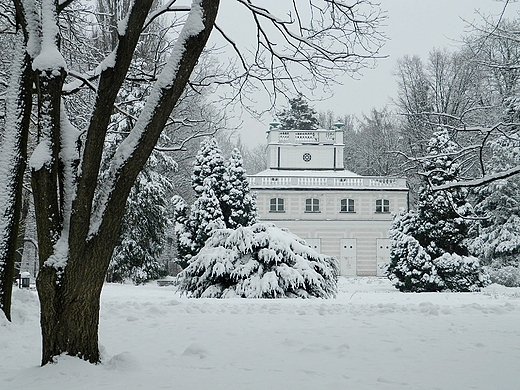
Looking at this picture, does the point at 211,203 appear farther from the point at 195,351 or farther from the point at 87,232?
the point at 87,232

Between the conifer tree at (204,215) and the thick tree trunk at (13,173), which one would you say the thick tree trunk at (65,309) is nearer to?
the thick tree trunk at (13,173)

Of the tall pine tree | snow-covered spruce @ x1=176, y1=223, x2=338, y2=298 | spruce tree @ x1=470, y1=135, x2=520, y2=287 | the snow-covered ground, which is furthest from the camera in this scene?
the tall pine tree

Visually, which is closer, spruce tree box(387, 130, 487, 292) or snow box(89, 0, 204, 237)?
snow box(89, 0, 204, 237)

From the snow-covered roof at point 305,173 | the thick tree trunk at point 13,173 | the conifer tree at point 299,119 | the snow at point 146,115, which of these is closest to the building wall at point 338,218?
the snow-covered roof at point 305,173

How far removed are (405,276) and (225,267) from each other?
1337 cm

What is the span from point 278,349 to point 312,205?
3404 cm

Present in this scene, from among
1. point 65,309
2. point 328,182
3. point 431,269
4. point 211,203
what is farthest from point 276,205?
point 65,309

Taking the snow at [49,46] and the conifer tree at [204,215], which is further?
the conifer tree at [204,215]

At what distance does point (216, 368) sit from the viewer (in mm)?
4738

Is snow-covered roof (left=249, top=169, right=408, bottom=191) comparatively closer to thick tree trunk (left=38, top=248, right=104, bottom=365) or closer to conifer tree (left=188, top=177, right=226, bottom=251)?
conifer tree (left=188, top=177, right=226, bottom=251)

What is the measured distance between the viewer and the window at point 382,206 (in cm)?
3938

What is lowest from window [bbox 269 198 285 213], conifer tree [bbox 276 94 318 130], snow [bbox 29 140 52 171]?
snow [bbox 29 140 52 171]

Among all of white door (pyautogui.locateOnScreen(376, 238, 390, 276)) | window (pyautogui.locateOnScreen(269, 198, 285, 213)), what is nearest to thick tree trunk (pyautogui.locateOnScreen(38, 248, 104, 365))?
window (pyautogui.locateOnScreen(269, 198, 285, 213))

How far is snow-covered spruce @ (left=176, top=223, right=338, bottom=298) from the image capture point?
1264cm
